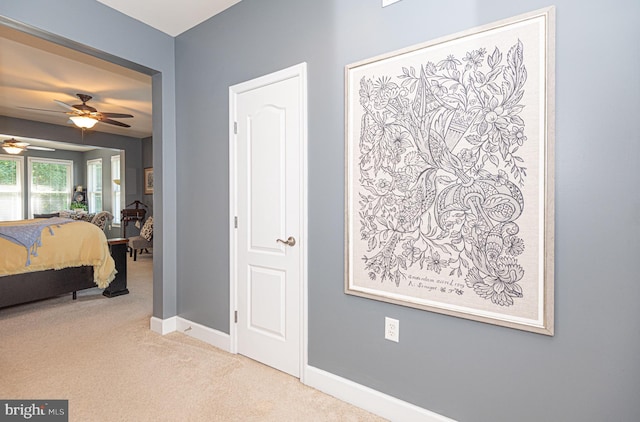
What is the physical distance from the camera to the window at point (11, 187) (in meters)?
8.33

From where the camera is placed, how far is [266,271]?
2391 millimetres

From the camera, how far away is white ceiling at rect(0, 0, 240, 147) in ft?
8.53

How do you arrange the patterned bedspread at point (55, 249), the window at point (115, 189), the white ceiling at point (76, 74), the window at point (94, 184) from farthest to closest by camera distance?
the window at point (94, 184), the window at point (115, 189), the patterned bedspread at point (55, 249), the white ceiling at point (76, 74)

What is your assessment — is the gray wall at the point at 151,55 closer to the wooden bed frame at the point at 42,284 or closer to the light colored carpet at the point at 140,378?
the light colored carpet at the point at 140,378

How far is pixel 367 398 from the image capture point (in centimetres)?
188

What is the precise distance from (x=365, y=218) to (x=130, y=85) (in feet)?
13.6

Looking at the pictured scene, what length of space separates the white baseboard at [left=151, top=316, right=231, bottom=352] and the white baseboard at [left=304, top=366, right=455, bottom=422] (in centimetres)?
87

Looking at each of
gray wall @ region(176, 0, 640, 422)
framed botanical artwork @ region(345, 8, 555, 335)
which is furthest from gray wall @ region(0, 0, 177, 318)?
framed botanical artwork @ region(345, 8, 555, 335)

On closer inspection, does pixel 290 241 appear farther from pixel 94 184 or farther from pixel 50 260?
pixel 94 184

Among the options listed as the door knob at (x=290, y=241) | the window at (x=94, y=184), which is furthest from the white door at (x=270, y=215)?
the window at (x=94, y=184)

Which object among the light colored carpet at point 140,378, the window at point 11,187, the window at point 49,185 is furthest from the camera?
the window at point 49,185

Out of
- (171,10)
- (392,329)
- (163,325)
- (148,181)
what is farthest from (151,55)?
(148,181)

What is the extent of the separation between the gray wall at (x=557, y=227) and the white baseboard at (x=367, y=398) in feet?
0.13

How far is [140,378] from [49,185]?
31.1 ft
